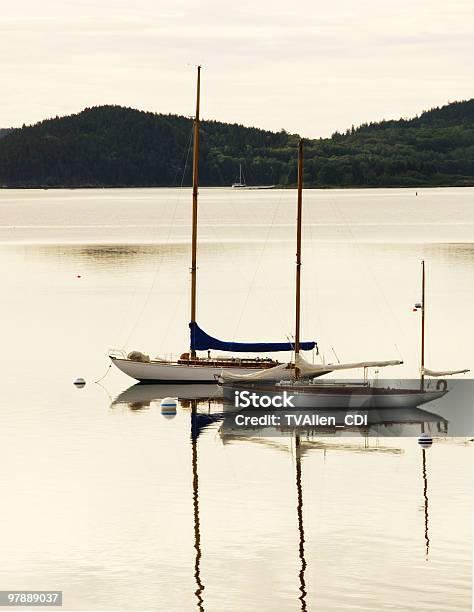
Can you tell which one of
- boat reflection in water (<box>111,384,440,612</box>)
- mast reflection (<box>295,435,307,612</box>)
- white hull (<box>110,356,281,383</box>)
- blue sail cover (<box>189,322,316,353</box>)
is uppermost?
blue sail cover (<box>189,322,316,353</box>)

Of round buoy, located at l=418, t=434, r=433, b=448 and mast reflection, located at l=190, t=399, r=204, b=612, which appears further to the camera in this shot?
round buoy, located at l=418, t=434, r=433, b=448

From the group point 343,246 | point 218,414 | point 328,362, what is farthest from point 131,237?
point 218,414

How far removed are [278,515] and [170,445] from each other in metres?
8.72

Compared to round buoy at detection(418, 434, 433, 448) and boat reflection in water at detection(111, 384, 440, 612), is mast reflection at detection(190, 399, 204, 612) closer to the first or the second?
boat reflection in water at detection(111, 384, 440, 612)

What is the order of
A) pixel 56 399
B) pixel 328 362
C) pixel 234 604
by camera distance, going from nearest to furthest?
pixel 234 604 → pixel 56 399 → pixel 328 362

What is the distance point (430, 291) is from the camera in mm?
92688

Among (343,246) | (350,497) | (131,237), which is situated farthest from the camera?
(131,237)

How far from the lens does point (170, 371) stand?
53125 millimetres

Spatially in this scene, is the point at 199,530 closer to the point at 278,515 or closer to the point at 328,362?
the point at 278,515

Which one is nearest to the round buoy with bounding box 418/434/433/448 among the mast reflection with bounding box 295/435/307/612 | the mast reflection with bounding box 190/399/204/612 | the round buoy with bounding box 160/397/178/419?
the mast reflection with bounding box 295/435/307/612

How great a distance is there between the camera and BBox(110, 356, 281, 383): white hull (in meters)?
52.4

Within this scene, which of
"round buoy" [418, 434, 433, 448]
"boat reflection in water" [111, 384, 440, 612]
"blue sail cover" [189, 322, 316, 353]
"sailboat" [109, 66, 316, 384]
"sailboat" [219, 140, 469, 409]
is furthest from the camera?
"blue sail cover" [189, 322, 316, 353]

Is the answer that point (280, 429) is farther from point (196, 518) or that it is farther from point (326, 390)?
point (196, 518)

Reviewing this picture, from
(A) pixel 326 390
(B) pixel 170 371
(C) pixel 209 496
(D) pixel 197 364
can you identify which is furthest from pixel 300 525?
(B) pixel 170 371
